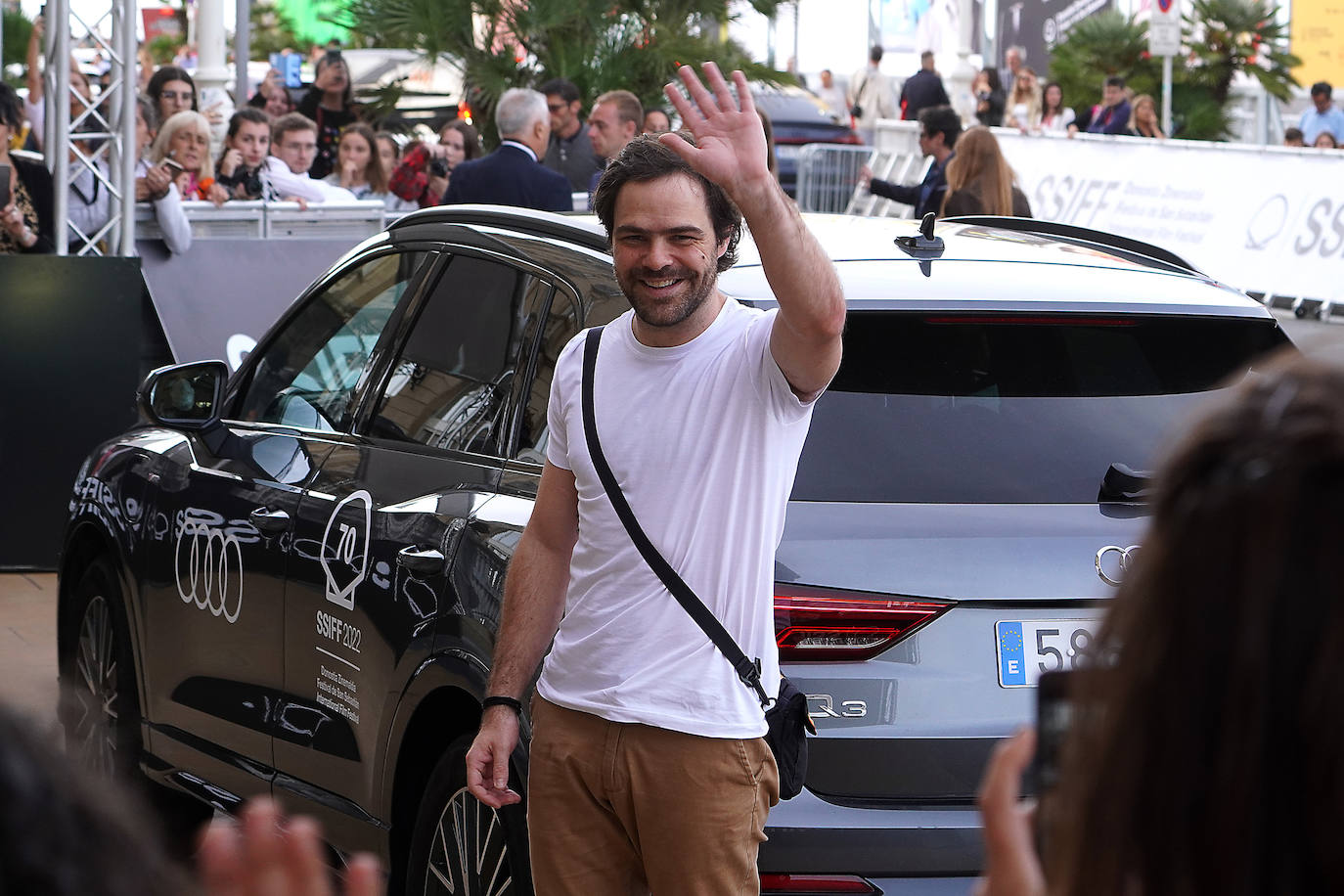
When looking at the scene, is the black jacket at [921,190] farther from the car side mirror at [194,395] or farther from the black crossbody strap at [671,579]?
the black crossbody strap at [671,579]

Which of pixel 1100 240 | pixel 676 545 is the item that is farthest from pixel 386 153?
pixel 676 545

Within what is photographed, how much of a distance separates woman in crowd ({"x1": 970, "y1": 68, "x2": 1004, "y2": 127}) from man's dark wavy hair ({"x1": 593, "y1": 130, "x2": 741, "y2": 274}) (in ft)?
44.7

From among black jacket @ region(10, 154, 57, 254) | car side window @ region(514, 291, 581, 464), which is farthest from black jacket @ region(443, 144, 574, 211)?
car side window @ region(514, 291, 581, 464)

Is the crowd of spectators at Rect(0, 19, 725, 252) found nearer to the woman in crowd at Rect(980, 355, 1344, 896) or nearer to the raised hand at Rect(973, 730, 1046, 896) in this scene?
the raised hand at Rect(973, 730, 1046, 896)

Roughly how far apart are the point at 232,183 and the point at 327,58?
4.31 m

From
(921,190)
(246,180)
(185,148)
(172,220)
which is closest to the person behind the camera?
(921,190)

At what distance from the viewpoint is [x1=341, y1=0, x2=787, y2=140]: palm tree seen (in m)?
16.5

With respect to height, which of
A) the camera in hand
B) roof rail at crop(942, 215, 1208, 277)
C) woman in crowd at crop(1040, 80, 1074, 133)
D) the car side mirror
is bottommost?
the car side mirror

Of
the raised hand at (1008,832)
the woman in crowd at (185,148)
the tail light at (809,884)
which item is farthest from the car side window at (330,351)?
the woman in crowd at (185,148)

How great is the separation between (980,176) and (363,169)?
595 centimetres

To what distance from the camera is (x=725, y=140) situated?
120 inches

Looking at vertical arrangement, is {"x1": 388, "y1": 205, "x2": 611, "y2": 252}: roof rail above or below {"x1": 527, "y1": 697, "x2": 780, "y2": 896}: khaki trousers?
above

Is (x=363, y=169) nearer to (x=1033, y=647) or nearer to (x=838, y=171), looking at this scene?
(x=838, y=171)

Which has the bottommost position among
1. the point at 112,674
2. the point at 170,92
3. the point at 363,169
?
the point at 112,674
